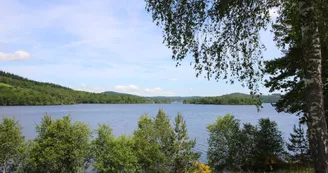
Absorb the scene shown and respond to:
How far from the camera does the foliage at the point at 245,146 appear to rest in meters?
31.4

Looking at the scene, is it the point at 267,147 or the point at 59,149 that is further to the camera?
the point at 267,147

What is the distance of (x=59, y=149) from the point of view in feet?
Result: 81.8

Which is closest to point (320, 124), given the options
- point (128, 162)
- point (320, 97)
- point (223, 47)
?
point (320, 97)

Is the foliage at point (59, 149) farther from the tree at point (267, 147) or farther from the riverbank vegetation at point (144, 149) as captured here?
the tree at point (267, 147)

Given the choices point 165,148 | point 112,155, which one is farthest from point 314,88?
point 165,148

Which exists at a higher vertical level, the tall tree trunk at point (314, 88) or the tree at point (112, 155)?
the tall tree trunk at point (314, 88)

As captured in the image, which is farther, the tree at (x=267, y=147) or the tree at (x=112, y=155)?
the tree at (x=267, y=147)

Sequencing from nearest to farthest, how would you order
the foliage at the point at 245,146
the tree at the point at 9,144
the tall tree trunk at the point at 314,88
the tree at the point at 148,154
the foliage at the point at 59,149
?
1. the tall tree trunk at the point at 314,88
2. the foliage at the point at 59,149
3. the tree at the point at 9,144
4. the tree at the point at 148,154
5. the foliage at the point at 245,146

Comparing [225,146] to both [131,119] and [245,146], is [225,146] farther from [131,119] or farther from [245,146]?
[131,119]

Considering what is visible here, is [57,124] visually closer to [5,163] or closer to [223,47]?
[5,163]

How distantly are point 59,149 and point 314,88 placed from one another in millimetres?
23785

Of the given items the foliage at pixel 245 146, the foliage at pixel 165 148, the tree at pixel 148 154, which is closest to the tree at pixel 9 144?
the tree at pixel 148 154

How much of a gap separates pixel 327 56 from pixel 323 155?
44.4ft

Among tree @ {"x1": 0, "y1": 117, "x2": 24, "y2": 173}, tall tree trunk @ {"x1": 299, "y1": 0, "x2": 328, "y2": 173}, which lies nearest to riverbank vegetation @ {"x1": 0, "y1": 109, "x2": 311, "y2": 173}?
tree @ {"x1": 0, "y1": 117, "x2": 24, "y2": 173}
